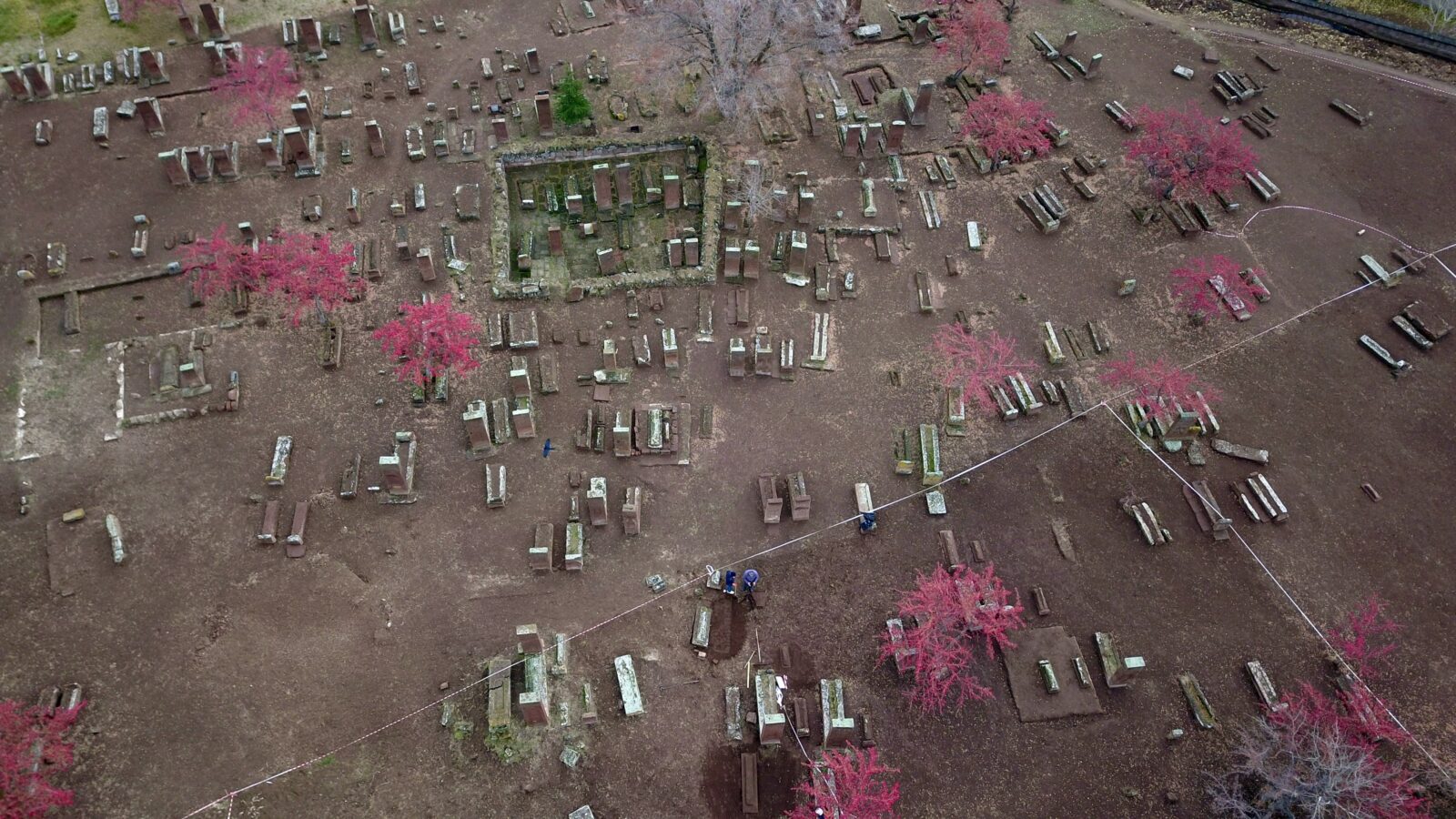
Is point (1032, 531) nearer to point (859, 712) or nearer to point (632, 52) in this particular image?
point (859, 712)

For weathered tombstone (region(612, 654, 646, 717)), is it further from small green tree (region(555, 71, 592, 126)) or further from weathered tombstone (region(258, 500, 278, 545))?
small green tree (region(555, 71, 592, 126))

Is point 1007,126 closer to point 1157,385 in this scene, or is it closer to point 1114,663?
point 1157,385

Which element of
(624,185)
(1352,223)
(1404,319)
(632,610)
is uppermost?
(624,185)

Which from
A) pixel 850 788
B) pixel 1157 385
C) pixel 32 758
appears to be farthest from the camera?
pixel 1157 385

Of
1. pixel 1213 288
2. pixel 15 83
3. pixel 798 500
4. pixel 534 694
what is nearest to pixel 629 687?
pixel 534 694

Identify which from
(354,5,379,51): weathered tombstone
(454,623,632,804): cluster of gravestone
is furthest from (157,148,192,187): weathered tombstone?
(454,623,632,804): cluster of gravestone

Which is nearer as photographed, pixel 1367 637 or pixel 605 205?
pixel 1367 637

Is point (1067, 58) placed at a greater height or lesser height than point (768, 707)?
greater
